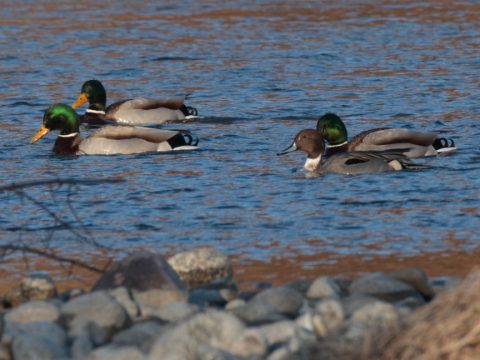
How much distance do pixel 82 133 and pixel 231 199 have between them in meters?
6.98

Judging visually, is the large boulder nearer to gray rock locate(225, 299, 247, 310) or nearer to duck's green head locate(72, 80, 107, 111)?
gray rock locate(225, 299, 247, 310)

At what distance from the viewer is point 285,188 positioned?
42.5ft

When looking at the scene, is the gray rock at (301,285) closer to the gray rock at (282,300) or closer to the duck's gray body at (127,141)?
the gray rock at (282,300)

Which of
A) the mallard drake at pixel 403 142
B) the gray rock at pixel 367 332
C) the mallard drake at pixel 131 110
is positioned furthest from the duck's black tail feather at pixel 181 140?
the gray rock at pixel 367 332

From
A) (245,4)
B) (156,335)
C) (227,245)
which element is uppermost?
(156,335)

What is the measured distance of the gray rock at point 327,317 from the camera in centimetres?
727

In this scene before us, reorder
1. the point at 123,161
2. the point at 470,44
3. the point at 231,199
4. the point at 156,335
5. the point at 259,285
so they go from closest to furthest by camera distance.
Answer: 1. the point at 156,335
2. the point at 259,285
3. the point at 231,199
4. the point at 123,161
5. the point at 470,44

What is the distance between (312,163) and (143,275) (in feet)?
20.2

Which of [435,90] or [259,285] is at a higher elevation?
[259,285]

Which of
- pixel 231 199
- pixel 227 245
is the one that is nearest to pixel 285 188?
pixel 231 199

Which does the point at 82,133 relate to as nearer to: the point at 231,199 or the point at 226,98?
the point at 226,98

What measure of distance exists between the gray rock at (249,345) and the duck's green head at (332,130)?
859 centimetres

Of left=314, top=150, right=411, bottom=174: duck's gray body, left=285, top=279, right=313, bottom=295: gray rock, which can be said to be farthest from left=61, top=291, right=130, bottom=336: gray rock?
left=314, top=150, right=411, bottom=174: duck's gray body

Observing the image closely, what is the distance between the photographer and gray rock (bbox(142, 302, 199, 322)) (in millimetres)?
7691
